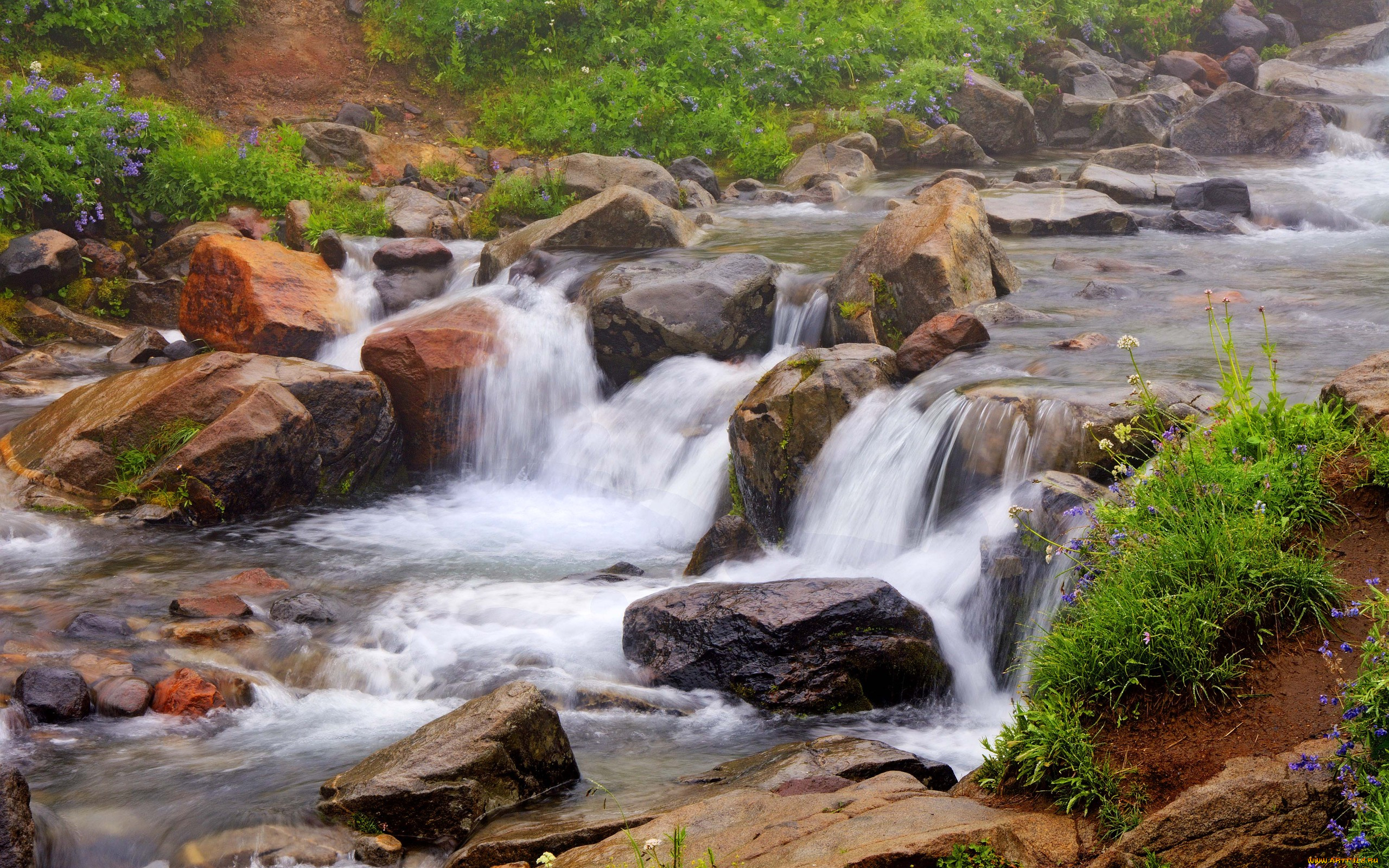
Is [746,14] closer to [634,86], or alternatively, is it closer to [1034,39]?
[634,86]

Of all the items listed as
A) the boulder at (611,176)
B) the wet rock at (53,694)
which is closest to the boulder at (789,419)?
the wet rock at (53,694)

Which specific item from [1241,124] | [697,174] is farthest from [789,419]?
[1241,124]

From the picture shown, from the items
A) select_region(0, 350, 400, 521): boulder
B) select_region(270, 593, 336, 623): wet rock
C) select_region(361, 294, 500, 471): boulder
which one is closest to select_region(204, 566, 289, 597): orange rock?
select_region(270, 593, 336, 623): wet rock

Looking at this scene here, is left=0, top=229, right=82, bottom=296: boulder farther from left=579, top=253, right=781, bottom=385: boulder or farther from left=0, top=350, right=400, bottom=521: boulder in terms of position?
left=579, top=253, right=781, bottom=385: boulder

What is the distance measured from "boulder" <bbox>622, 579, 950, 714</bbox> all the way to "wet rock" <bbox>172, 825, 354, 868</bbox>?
193cm

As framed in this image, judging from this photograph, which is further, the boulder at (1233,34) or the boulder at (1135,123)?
the boulder at (1233,34)

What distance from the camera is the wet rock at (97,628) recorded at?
632cm

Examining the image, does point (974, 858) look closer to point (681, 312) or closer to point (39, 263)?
point (681, 312)

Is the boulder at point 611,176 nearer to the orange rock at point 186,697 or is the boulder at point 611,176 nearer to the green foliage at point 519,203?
the green foliage at point 519,203

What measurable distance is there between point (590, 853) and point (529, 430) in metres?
6.80

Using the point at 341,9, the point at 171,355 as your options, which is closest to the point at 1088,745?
the point at 171,355

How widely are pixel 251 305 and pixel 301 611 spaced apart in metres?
5.02

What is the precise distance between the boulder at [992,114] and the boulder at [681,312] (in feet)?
31.4

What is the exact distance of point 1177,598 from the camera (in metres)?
3.84
